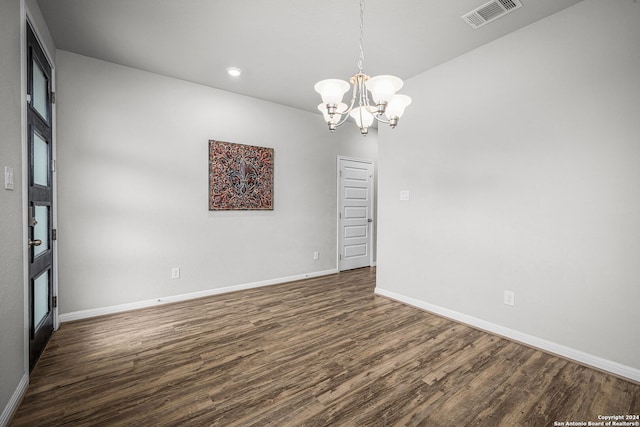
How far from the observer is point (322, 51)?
9.24ft

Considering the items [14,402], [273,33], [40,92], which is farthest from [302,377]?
[40,92]

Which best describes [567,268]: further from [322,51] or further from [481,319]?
[322,51]

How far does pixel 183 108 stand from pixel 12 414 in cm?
313

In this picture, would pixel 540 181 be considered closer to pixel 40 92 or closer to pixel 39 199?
pixel 39 199

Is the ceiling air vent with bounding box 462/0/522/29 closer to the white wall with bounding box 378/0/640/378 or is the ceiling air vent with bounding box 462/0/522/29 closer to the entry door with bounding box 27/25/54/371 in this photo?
the white wall with bounding box 378/0/640/378

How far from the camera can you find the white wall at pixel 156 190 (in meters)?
2.87

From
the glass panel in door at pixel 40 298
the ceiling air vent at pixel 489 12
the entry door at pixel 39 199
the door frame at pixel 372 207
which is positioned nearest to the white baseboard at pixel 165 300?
the entry door at pixel 39 199

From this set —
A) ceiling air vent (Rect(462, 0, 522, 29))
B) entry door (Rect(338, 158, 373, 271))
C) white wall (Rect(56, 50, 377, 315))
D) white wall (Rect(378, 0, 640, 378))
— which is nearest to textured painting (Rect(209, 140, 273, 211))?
white wall (Rect(56, 50, 377, 315))

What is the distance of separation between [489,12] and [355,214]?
11.6ft

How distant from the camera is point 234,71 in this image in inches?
127

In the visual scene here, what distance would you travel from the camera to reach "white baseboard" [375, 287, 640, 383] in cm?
197

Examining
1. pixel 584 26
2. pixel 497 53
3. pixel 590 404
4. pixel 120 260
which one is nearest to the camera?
pixel 590 404

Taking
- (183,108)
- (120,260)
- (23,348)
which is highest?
(183,108)

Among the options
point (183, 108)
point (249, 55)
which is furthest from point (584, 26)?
point (183, 108)
